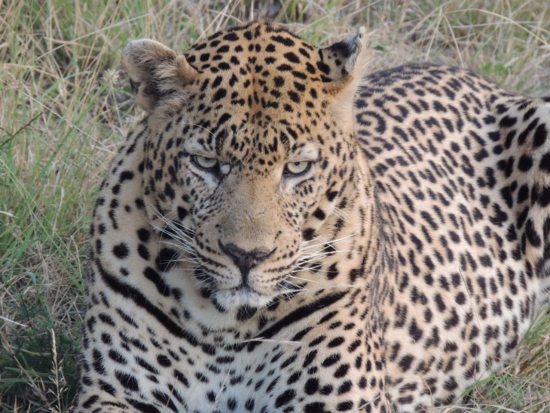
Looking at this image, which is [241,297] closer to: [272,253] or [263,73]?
[272,253]

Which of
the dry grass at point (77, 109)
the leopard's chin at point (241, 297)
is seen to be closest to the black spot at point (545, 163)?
the dry grass at point (77, 109)

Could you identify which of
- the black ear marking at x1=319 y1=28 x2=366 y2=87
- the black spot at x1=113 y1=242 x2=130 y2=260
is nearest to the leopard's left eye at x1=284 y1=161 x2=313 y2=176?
the black ear marking at x1=319 y1=28 x2=366 y2=87

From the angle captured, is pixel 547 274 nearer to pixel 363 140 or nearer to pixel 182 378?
pixel 363 140

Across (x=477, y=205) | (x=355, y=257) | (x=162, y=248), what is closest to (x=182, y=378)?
(x=162, y=248)

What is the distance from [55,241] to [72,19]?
96.8 inches

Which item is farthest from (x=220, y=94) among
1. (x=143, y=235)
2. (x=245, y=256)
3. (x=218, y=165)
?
(x=143, y=235)

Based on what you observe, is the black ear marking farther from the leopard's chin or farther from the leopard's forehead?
the leopard's chin

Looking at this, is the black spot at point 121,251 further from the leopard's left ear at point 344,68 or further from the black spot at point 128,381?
the leopard's left ear at point 344,68

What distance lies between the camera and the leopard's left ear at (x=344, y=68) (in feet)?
16.7

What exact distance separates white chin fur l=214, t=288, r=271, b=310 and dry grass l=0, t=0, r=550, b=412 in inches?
34.4

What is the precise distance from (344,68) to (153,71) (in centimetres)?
89

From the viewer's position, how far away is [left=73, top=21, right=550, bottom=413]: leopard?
16.2 feet

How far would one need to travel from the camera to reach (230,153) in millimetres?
4887

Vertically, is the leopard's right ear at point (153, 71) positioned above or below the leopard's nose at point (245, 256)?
above
